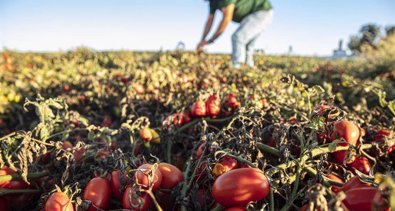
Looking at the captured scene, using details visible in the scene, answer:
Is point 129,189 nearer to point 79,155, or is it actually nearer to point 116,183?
point 116,183

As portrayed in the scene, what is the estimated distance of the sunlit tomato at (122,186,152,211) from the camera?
849 mm

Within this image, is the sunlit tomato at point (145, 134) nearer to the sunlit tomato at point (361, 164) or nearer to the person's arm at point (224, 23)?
the sunlit tomato at point (361, 164)

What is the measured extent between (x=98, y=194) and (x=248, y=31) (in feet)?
13.4

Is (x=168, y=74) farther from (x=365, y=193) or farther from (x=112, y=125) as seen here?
(x=365, y=193)

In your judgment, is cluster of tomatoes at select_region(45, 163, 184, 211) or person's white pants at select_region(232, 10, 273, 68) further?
person's white pants at select_region(232, 10, 273, 68)

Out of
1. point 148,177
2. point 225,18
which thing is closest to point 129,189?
point 148,177

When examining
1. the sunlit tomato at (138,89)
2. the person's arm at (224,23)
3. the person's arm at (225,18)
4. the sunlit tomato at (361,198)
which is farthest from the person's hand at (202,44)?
the sunlit tomato at (361,198)

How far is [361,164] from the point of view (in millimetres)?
1197

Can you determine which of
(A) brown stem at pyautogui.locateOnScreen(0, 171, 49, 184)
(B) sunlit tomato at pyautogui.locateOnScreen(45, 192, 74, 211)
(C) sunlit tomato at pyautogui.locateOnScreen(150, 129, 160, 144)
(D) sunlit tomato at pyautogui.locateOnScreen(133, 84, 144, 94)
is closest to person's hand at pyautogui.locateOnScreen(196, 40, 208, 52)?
(D) sunlit tomato at pyautogui.locateOnScreen(133, 84, 144, 94)

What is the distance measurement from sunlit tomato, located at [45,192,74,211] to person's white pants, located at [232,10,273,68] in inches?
149

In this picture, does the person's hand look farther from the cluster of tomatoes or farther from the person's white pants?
the cluster of tomatoes

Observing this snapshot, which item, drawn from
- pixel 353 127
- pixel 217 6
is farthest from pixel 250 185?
pixel 217 6

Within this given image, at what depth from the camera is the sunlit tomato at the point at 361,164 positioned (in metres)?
1.19

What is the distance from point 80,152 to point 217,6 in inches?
142
